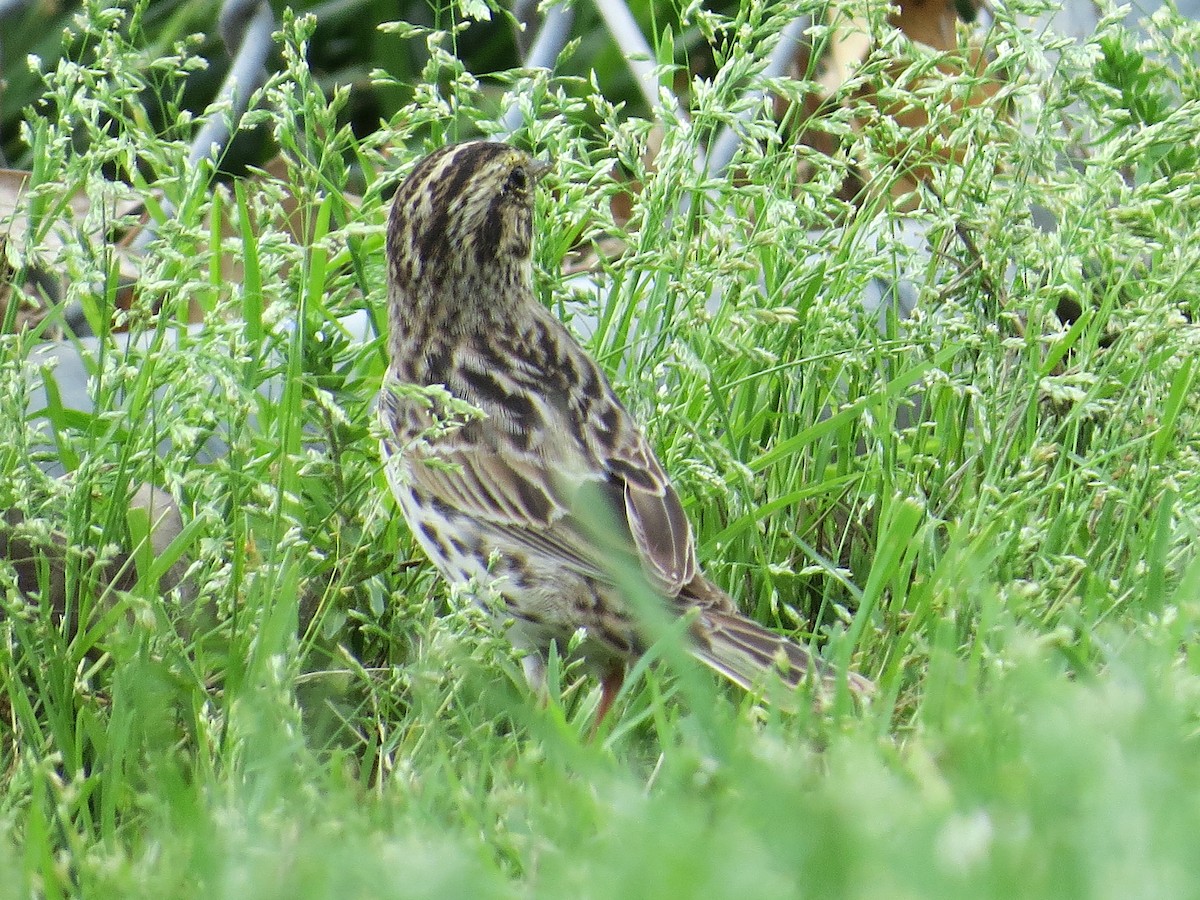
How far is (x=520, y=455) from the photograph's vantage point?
3697 mm

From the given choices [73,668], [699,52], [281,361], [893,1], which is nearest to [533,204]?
[281,361]

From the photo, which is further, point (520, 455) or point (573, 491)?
point (520, 455)

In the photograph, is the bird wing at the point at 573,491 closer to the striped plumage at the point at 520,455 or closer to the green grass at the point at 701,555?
the striped plumage at the point at 520,455

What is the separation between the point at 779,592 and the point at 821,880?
2.16m

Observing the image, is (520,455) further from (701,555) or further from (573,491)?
(701,555)

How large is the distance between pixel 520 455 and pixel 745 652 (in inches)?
32.3

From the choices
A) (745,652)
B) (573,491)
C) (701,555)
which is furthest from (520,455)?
(745,652)

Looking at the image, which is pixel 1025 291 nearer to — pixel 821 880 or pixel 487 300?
pixel 487 300

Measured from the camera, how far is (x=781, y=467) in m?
3.74

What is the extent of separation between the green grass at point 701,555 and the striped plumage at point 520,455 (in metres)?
0.11

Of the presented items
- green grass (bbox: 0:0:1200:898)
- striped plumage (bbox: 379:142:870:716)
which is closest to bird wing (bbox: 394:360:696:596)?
striped plumage (bbox: 379:142:870:716)

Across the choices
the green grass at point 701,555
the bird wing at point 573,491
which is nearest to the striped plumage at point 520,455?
the bird wing at point 573,491

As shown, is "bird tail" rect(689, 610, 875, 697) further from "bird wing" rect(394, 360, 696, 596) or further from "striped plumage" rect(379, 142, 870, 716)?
"bird wing" rect(394, 360, 696, 596)

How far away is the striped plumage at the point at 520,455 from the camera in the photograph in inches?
131
